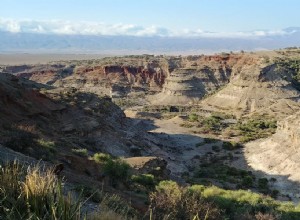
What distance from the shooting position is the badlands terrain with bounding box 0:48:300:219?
699 inches

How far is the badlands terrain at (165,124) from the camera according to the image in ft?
58.2

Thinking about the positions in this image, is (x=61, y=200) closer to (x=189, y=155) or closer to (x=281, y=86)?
(x=189, y=155)

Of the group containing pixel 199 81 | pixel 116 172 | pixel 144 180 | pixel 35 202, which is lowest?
pixel 199 81

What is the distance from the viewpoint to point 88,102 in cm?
4419

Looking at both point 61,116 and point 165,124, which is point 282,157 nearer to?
point 61,116

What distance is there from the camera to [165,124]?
6788 centimetres

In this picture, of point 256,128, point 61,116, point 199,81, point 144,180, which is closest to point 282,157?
point 61,116

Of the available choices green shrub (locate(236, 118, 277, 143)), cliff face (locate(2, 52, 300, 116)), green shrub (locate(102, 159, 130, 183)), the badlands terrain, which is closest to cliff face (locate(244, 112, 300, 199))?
the badlands terrain

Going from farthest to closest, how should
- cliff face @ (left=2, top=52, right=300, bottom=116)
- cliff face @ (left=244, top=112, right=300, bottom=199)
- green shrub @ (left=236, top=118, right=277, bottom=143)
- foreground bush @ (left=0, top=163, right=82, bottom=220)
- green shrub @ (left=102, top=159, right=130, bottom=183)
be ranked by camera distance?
cliff face @ (left=2, top=52, right=300, bottom=116)
green shrub @ (left=236, top=118, right=277, bottom=143)
cliff face @ (left=244, top=112, right=300, bottom=199)
green shrub @ (left=102, top=159, right=130, bottom=183)
foreground bush @ (left=0, top=163, right=82, bottom=220)

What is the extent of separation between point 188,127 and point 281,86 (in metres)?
26.1

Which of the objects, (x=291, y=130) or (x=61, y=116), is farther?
(x=291, y=130)

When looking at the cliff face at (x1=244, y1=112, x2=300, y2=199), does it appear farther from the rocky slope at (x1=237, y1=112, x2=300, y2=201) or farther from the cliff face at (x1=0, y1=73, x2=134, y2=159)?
the cliff face at (x1=0, y1=73, x2=134, y2=159)

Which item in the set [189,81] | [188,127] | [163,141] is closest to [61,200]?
→ [163,141]

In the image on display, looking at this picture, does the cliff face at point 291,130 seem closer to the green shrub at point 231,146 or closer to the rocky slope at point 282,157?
the rocky slope at point 282,157
